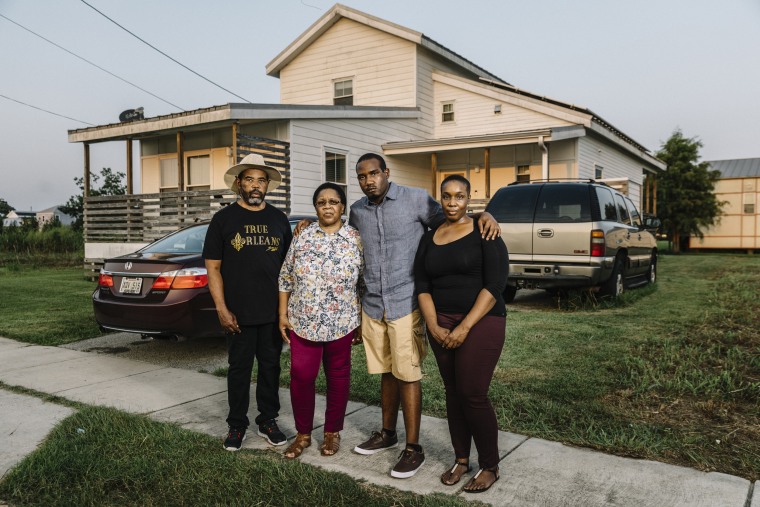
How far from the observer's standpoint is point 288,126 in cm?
1426

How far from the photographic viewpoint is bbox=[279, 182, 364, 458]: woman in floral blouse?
12.0 ft

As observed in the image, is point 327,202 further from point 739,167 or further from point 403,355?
point 739,167

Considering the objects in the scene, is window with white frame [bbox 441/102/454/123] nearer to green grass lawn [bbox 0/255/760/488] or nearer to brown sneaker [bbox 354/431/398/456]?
green grass lawn [bbox 0/255/760/488]

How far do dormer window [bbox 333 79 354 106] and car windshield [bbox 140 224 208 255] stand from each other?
13197 millimetres

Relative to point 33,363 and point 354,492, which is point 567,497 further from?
point 33,363

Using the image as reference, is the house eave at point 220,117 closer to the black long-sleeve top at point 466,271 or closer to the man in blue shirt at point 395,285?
the man in blue shirt at point 395,285

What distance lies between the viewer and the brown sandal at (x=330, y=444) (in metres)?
3.75

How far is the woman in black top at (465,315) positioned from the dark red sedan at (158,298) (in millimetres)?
3359

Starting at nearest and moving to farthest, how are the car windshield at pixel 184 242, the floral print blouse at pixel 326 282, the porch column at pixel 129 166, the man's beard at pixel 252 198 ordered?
the floral print blouse at pixel 326 282 → the man's beard at pixel 252 198 → the car windshield at pixel 184 242 → the porch column at pixel 129 166

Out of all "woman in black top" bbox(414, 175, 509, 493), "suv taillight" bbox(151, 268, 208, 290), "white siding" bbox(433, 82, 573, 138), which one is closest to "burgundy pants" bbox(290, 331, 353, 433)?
"woman in black top" bbox(414, 175, 509, 493)

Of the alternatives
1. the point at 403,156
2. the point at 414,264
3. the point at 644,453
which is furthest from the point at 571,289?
the point at 403,156

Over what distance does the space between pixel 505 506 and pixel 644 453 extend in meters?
1.13

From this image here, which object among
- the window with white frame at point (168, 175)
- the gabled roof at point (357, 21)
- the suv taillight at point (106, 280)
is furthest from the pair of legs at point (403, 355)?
the gabled roof at point (357, 21)

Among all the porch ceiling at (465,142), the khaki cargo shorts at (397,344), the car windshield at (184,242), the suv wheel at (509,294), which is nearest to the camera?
the khaki cargo shorts at (397,344)
